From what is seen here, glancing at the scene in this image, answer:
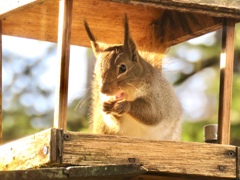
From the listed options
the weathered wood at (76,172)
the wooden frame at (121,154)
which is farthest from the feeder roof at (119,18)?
the weathered wood at (76,172)

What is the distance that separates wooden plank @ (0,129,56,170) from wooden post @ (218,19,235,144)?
1.28 meters

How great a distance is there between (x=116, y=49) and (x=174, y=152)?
3.53 ft

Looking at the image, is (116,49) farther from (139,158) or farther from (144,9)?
(139,158)

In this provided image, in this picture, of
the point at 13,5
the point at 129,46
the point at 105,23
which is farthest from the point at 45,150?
the point at 105,23

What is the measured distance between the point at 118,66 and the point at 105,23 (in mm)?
373

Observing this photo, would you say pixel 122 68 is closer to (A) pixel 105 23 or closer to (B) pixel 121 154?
(A) pixel 105 23

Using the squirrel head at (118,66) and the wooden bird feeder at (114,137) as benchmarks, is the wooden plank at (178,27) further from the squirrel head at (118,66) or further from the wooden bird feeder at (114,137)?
the squirrel head at (118,66)

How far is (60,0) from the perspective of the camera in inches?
225

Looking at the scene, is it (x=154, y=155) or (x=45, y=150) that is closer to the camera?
(x=45, y=150)

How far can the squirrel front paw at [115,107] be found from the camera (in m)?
6.01

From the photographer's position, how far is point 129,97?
6395 millimetres

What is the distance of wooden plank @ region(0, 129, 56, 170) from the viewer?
201 inches

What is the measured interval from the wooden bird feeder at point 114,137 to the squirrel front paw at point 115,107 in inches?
20.7

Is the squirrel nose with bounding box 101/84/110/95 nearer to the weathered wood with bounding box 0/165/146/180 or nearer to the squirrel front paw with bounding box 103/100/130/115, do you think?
the squirrel front paw with bounding box 103/100/130/115
